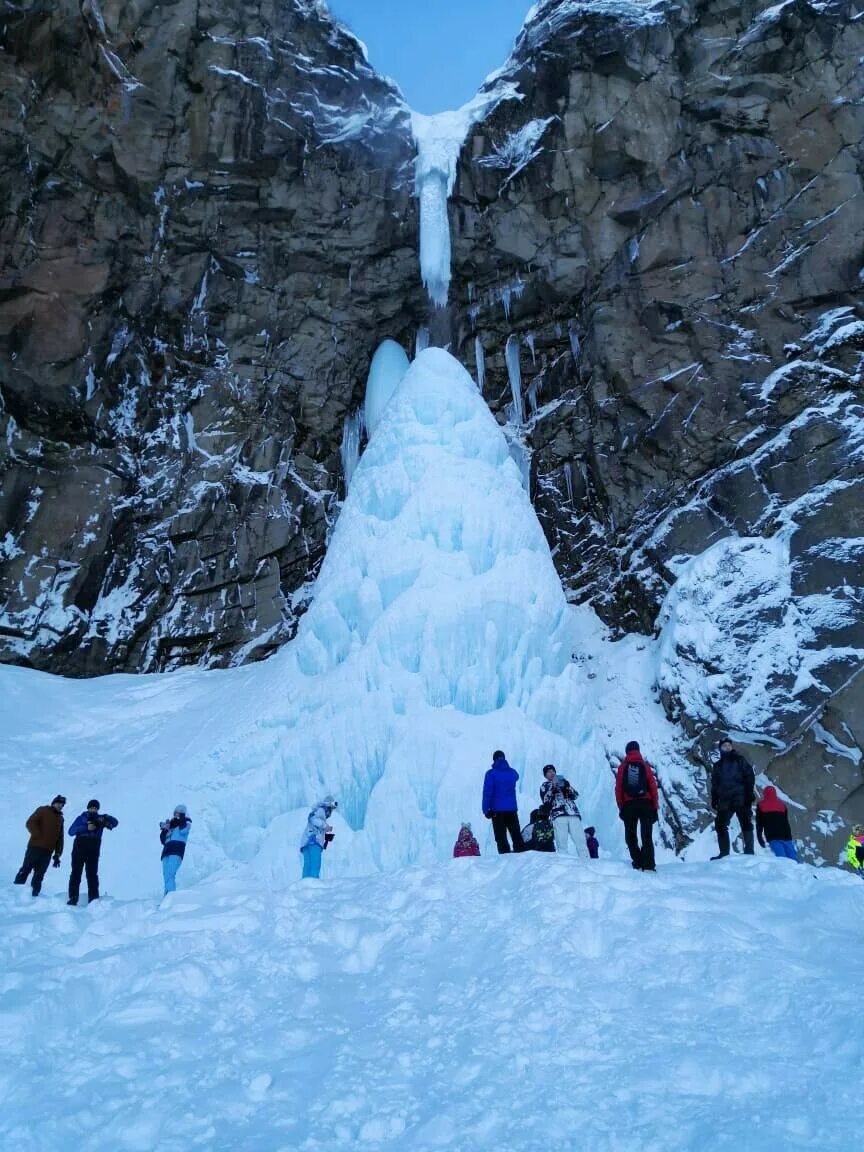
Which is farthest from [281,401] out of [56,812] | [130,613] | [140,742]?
[56,812]

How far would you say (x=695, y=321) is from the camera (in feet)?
66.0

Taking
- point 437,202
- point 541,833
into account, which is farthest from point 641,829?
point 437,202

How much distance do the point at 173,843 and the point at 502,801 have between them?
331cm

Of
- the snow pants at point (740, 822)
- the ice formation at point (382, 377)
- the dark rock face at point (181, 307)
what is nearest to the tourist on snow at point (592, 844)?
the snow pants at point (740, 822)

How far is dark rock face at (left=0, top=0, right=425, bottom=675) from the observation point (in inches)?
768

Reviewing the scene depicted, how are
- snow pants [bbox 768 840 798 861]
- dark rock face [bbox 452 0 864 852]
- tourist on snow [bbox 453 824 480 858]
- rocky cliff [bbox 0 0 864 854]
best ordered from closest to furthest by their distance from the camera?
snow pants [bbox 768 840 798 861]
tourist on snow [bbox 453 824 480 858]
dark rock face [bbox 452 0 864 852]
rocky cliff [bbox 0 0 864 854]

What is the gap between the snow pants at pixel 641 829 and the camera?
7.49m

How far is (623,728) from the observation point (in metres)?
17.1

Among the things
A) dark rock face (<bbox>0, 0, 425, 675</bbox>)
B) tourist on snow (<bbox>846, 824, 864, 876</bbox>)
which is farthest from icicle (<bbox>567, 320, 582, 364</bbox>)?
tourist on snow (<bbox>846, 824, 864, 876</bbox>)

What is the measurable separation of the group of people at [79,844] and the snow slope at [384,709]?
299 centimetres

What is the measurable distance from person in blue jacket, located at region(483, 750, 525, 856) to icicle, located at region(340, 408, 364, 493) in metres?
14.5

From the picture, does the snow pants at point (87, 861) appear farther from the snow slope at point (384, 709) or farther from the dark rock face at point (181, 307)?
the dark rock face at point (181, 307)

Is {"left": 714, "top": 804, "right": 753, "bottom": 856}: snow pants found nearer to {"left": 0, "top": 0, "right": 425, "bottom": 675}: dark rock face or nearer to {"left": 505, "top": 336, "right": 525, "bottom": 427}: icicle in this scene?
{"left": 0, "top": 0, "right": 425, "bottom": 675}: dark rock face

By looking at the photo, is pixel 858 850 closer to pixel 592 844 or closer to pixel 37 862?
pixel 592 844
